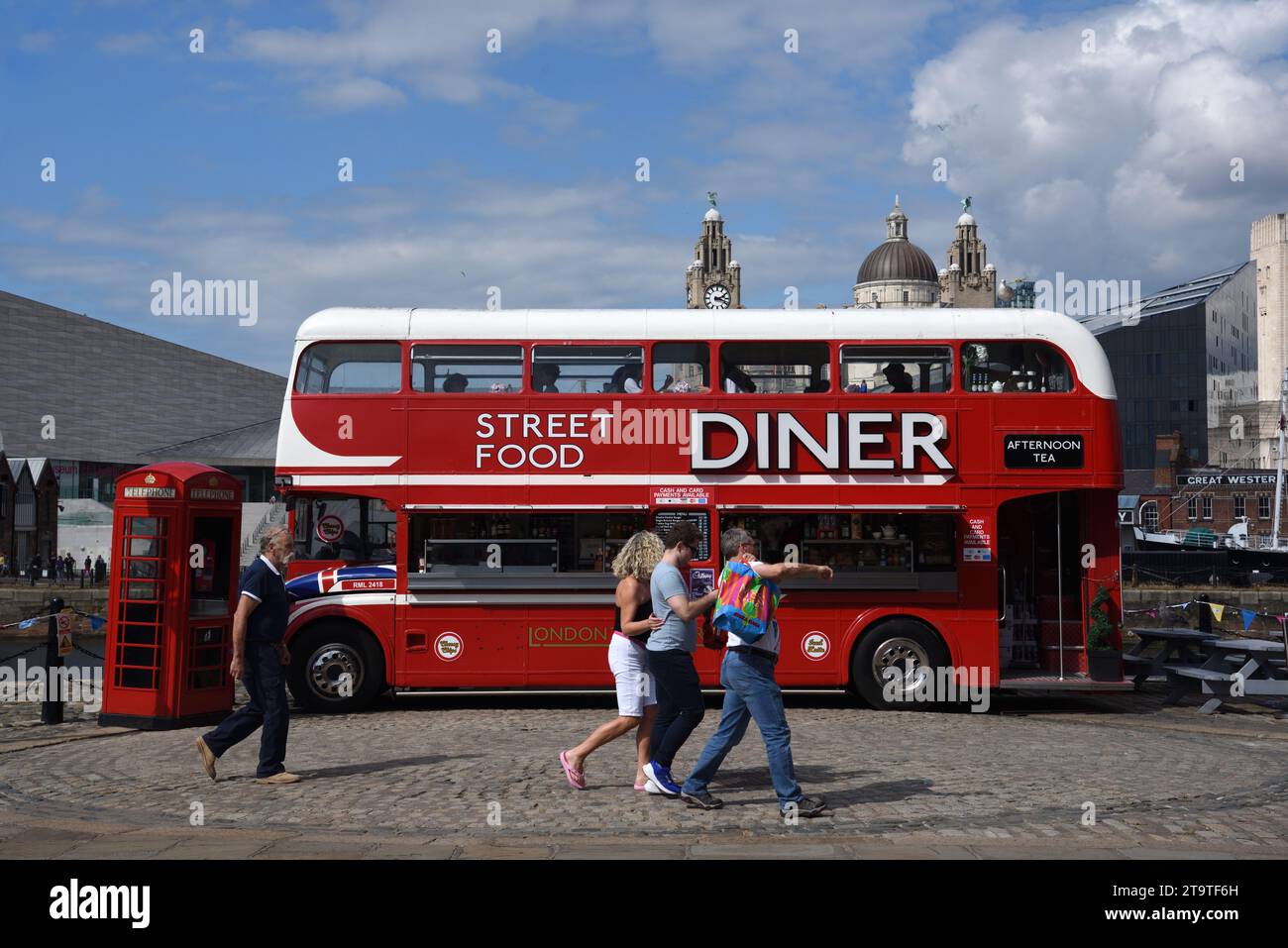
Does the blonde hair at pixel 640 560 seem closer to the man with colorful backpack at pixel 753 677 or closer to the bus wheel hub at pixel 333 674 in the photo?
the man with colorful backpack at pixel 753 677

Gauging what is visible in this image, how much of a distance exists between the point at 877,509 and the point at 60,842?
32.3 ft

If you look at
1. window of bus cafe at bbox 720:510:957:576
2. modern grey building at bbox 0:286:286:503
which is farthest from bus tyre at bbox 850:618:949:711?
modern grey building at bbox 0:286:286:503

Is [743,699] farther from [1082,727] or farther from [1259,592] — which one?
[1259,592]

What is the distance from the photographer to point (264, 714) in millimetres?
9414

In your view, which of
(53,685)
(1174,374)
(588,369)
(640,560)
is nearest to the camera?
(640,560)

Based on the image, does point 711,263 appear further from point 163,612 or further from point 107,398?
point 163,612

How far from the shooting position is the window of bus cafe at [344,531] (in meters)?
14.8

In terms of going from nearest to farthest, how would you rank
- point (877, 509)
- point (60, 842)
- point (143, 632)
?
1. point (60, 842)
2. point (143, 632)
3. point (877, 509)

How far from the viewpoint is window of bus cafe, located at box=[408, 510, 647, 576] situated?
14688mm

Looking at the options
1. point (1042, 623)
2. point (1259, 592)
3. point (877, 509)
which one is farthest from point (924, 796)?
point (1259, 592)

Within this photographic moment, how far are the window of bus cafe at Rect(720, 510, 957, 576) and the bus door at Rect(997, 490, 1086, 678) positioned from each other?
0.92 meters

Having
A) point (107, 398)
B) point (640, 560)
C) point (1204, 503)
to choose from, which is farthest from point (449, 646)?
point (107, 398)

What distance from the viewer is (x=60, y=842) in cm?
728

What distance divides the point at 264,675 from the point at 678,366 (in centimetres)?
705
